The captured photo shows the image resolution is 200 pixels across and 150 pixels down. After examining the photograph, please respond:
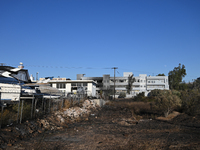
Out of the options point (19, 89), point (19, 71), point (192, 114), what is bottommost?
point (192, 114)

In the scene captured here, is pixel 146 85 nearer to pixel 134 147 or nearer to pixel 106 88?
pixel 106 88

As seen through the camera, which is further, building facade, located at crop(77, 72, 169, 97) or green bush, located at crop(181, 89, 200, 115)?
building facade, located at crop(77, 72, 169, 97)

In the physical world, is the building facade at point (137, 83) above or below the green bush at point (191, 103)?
above

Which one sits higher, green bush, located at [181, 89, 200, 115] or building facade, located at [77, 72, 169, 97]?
building facade, located at [77, 72, 169, 97]

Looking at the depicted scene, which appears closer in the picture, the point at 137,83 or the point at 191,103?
the point at 191,103

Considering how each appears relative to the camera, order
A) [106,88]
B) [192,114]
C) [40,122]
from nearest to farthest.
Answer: [40,122], [192,114], [106,88]

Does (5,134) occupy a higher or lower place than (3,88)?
lower

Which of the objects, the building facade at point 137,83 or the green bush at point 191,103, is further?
the building facade at point 137,83

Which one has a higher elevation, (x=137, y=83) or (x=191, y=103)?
(x=137, y=83)

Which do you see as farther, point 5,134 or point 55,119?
point 55,119

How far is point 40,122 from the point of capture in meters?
13.9

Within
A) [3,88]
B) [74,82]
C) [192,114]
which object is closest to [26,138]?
[3,88]

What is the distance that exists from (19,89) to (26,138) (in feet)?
17.0

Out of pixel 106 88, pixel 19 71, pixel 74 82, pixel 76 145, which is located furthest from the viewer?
pixel 106 88
